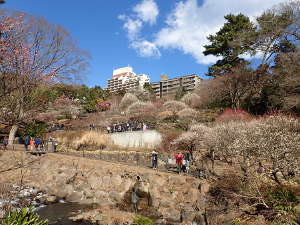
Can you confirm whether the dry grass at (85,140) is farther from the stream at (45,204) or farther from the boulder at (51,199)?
the boulder at (51,199)

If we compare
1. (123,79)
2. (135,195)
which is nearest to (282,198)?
(135,195)

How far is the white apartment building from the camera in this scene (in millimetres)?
109562

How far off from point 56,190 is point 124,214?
666cm

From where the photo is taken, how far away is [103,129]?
27.4 meters

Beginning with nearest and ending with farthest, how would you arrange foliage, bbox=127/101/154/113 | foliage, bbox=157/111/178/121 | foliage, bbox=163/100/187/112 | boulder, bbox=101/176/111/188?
boulder, bbox=101/176/111/188 < foliage, bbox=157/111/178/121 < foliage, bbox=163/100/187/112 < foliage, bbox=127/101/154/113

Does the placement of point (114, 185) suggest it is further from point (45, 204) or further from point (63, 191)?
point (45, 204)

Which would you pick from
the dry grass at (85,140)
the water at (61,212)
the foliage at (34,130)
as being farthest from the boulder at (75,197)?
the foliage at (34,130)

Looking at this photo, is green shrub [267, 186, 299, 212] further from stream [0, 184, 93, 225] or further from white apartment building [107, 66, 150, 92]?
white apartment building [107, 66, 150, 92]

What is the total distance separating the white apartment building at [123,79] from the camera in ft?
359

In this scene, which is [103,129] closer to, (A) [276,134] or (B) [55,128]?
(B) [55,128]

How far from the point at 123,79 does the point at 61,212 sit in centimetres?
10448

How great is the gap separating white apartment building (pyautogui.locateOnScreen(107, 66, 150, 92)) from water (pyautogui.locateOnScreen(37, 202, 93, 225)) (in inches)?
3689

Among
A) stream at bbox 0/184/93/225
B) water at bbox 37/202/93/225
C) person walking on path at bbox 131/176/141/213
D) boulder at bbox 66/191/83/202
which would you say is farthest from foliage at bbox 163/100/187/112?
water at bbox 37/202/93/225

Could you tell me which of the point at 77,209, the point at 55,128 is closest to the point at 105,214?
the point at 77,209
